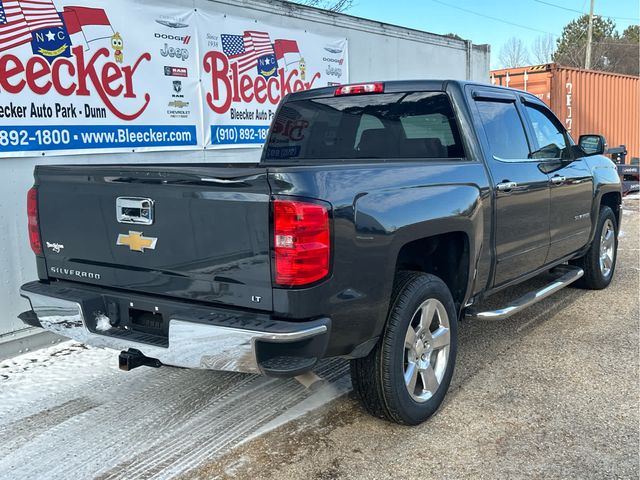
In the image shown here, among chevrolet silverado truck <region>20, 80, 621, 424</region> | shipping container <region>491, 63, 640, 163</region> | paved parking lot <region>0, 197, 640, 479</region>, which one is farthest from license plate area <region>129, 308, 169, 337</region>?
shipping container <region>491, 63, 640, 163</region>

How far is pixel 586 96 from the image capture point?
1617 centimetres

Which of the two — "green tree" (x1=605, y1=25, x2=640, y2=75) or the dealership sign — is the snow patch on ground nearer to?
the dealership sign

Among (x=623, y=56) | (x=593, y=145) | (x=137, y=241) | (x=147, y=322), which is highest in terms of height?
(x=623, y=56)

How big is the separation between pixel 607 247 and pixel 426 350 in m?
3.78

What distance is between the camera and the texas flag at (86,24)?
5.01m

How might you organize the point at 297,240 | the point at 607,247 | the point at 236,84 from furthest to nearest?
the point at 236,84 → the point at 607,247 → the point at 297,240

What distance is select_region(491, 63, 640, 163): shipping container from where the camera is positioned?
15.3 metres

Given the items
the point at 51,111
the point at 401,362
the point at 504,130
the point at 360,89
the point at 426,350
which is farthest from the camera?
the point at 51,111

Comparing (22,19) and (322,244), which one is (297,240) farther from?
(22,19)

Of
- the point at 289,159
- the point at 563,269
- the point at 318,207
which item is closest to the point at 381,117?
the point at 289,159

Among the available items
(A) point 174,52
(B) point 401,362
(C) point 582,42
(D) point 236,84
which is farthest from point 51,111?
(C) point 582,42

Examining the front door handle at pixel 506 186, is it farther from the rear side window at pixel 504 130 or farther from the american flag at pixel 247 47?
the american flag at pixel 247 47

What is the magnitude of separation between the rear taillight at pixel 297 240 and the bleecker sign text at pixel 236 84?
400 cm

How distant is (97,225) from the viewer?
315 cm
